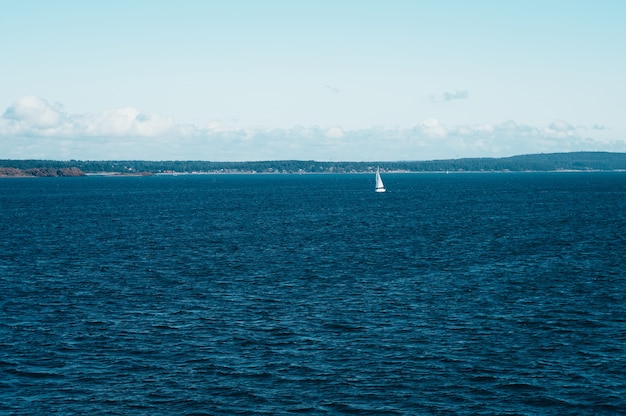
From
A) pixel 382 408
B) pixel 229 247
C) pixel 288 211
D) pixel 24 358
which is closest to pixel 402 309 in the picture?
pixel 382 408

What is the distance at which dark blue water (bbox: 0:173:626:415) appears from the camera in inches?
1471

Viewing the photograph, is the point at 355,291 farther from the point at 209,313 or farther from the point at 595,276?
the point at 595,276

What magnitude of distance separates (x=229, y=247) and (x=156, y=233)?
22165mm

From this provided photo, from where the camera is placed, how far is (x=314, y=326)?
50.1m

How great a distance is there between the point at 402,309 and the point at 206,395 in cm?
2151

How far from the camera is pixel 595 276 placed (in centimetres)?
6862

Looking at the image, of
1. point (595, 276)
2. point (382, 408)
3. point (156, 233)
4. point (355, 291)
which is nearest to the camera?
point (382, 408)

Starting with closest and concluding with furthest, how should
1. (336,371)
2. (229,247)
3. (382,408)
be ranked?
(382,408) < (336,371) < (229,247)

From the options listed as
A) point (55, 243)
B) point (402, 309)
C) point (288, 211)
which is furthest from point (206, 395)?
point (288, 211)

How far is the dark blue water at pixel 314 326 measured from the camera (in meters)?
37.4

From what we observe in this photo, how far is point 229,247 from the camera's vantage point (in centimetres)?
9450

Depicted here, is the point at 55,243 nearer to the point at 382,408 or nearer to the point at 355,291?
the point at 355,291

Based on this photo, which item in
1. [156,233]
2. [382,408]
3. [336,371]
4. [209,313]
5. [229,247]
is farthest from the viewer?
[156,233]

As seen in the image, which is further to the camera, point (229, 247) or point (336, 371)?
point (229, 247)
